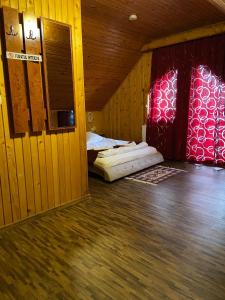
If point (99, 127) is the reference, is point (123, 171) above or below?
below

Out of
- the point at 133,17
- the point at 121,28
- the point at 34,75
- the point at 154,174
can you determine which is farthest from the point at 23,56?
the point at 154,174

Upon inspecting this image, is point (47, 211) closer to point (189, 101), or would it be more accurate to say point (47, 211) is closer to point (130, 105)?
point (189, 101)

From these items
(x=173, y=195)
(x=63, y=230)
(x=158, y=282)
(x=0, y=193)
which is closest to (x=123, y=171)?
(x=173, y=195)

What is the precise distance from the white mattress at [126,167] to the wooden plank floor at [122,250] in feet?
1.95

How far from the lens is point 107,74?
527 centimetres

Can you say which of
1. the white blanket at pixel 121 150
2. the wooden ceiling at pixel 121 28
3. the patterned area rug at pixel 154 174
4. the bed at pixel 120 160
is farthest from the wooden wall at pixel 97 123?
the patterned area rug at pixel 154 174

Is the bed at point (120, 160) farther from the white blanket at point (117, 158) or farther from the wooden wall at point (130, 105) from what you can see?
the wooden wall at point (130, 105)

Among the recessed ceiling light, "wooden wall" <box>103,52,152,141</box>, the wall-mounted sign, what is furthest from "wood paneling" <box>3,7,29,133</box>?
"wooden wall" <box>103,52,152,141</box>

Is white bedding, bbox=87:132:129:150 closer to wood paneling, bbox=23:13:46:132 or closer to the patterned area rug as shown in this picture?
the patterned area rug

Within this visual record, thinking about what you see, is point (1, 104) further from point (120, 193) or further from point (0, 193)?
point (120, 193)

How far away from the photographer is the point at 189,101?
15.0 ft

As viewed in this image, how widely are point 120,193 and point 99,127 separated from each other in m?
3.22

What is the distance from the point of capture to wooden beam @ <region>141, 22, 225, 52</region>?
13.2ft

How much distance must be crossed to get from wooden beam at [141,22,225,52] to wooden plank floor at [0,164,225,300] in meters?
2.70
